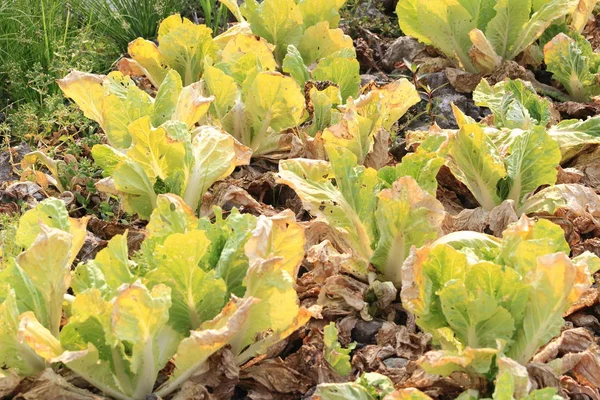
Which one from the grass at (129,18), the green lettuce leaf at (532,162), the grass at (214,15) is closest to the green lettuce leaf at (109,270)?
the green lettuce leaf at (532,162)

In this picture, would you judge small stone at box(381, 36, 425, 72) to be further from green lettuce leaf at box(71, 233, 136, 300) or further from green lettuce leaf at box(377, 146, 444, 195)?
green lettuce leaf at box(71, 233, 136, 300)

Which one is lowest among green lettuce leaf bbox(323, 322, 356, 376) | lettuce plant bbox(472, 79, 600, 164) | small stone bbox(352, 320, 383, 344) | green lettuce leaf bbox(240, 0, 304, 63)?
small stone bbox(352, 320, 383, 344)

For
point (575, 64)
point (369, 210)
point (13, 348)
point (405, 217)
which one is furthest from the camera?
point (575, 64)

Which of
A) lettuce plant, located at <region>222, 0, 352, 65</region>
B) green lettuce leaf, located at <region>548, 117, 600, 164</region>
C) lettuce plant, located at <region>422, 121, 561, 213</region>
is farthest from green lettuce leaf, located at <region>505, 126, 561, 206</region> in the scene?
lettuce plant, located at <region>222, 0, 352, 65</region>

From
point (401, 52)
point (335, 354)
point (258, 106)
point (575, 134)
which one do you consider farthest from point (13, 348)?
point (401, 52)

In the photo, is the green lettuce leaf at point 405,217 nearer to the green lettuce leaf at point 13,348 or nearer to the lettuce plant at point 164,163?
the lettuce plant at point 164,163

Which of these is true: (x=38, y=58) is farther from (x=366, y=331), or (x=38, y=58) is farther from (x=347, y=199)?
(x=366, y=331)

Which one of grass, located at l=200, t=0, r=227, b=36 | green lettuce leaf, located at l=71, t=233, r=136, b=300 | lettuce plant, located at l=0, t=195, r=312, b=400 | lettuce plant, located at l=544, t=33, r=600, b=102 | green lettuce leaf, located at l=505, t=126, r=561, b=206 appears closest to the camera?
lettuce plant, located at l=0, t=195, r=312, b=400
